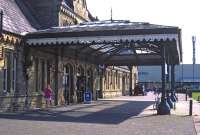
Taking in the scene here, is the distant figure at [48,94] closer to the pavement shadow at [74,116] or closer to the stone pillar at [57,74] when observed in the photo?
the stone pillar at [57,74]

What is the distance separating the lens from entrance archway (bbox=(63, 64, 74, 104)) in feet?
112

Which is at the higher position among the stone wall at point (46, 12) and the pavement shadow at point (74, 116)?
the stone wall at point (46, 12)

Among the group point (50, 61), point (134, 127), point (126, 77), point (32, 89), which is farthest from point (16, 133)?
point (126, 77)

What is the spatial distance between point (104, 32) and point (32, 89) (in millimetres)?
6039

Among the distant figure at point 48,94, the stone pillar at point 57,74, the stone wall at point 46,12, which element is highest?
the stone wall at point 46,12

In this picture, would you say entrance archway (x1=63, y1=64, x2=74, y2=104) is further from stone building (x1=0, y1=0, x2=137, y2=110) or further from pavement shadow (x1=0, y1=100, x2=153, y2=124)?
pavement shadow (x1=0, y1=100, x2=153, y2=124)

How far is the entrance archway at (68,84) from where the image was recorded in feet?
112

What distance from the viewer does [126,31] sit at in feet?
80.5

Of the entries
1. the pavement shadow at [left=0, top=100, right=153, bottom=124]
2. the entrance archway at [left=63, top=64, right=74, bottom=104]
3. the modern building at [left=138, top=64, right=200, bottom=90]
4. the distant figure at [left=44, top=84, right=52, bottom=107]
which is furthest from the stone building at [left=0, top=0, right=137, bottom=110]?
the modern building at [left=138, top=64, right=200, bottom=90]

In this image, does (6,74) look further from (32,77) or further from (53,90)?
(53,90)

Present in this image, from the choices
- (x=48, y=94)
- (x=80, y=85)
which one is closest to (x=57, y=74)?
(x=48, y=94)

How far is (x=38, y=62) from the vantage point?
28781 mm

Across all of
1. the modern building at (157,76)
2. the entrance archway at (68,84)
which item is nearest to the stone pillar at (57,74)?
the entrance archway at (68,84)

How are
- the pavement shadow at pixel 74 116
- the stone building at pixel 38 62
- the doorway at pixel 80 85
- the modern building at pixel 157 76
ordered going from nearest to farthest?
the pavement shadow at pixel 74 116
the stone building at pixel 38 62
the doorway at pixel 80 85
the modern building at pixel 157 76
